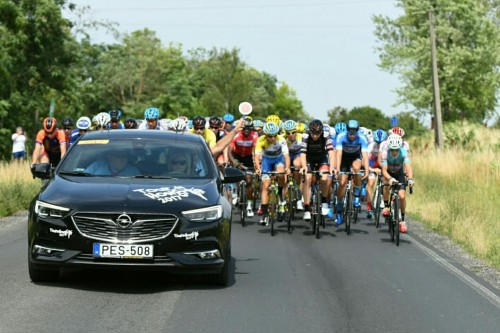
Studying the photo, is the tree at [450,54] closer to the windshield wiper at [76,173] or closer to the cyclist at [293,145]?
the cyclist at [293,145]

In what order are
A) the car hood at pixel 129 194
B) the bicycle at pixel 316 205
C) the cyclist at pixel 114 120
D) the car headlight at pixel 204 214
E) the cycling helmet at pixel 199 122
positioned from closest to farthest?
the car hood at pixel 129 194 < the car headlight at pixel 204 214 < the bicycle at pixel 316 205 < the cycling helmet at pixel 199 122 < the cyclist at pixel 114 120

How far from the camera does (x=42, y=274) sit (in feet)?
34.7

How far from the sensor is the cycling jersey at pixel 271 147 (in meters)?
18.0

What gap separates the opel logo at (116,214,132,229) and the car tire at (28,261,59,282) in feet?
3.90

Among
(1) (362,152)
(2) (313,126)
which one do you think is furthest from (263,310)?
(1) (362,152)

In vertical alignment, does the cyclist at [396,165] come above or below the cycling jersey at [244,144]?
below

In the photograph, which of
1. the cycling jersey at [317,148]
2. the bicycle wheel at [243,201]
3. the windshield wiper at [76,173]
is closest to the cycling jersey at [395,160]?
the cycling jersey at [317,148]

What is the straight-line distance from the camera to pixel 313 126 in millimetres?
17359

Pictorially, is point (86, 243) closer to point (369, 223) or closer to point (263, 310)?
point (263, 310)

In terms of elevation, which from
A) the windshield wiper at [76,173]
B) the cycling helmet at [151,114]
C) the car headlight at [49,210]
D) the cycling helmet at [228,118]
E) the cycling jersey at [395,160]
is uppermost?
the cycling helmet at [151,114]

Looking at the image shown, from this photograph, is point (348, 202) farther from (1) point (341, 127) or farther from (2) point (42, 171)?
(2) point (42, 171)

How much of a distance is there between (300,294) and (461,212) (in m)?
10.4

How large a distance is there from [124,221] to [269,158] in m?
8.60

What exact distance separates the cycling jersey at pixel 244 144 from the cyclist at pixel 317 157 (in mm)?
2172
